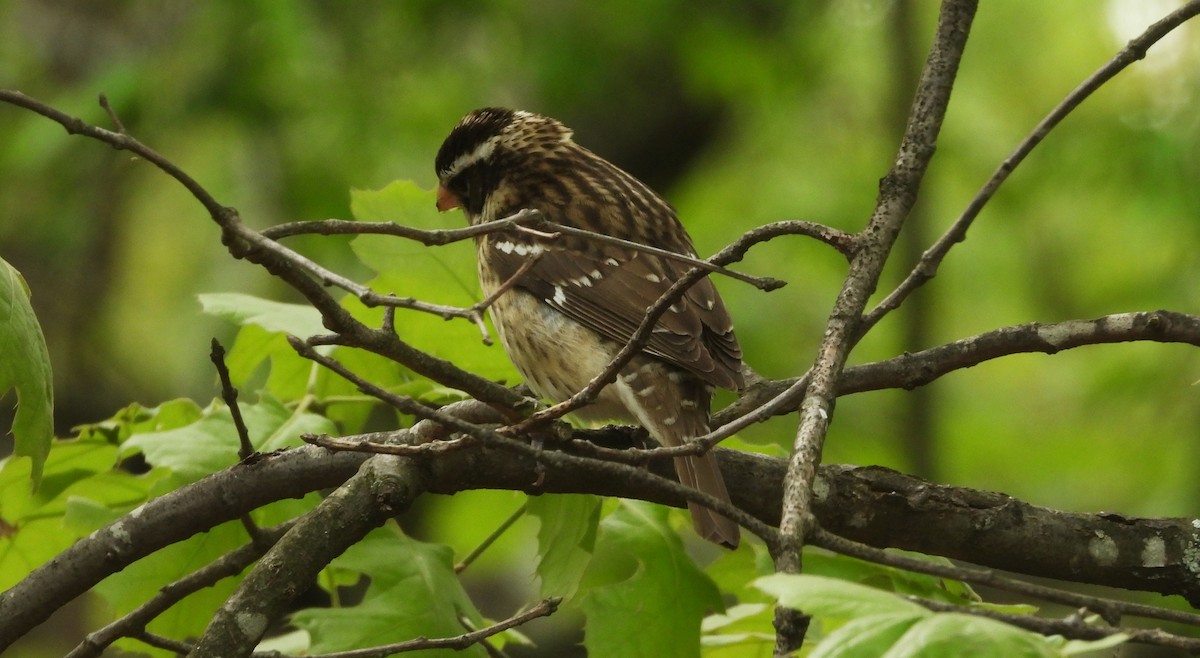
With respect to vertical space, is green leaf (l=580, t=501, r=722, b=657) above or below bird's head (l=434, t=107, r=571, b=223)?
below

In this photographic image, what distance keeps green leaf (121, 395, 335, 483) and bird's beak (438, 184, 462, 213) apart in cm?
183

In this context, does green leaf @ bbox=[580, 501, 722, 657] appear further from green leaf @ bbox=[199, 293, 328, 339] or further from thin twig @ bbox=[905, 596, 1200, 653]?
thin twig @ bbox=[905, 596, 1200, 653]

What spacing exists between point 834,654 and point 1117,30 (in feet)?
32.6

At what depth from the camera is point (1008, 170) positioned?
2268 mm

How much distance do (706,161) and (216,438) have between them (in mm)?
7491

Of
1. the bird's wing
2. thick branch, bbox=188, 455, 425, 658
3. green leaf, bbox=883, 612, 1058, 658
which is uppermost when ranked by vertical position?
the bird's wing

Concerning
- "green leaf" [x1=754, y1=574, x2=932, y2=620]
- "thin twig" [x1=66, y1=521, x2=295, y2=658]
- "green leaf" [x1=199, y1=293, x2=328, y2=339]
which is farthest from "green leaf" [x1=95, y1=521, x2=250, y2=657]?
"green leaf" [x1=754, y1=574, x2=932, y2=620]

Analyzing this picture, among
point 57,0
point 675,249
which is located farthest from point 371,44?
point 675,249

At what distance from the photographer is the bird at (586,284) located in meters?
3.60

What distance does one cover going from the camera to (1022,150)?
2.29m

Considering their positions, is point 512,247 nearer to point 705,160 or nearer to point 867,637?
point 867,637

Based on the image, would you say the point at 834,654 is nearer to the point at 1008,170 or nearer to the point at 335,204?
the point at 1008,170

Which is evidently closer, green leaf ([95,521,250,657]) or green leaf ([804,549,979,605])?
green leaf ([804,549,979,605])

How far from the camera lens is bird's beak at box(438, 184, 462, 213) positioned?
4.69m
